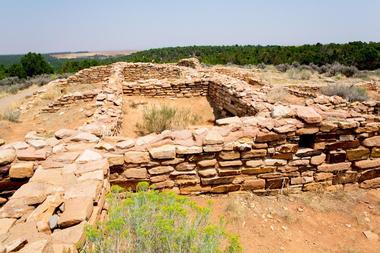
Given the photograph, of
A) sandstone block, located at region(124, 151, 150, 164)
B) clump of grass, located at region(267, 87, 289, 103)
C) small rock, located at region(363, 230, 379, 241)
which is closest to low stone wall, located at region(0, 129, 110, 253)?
sandstone block, located at region(124, 151, 150, 164)

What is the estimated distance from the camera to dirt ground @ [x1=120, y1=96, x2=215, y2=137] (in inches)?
270

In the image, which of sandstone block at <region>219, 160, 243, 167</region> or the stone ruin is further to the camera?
sandstone block at <region>219, 160, 243, 167</region>

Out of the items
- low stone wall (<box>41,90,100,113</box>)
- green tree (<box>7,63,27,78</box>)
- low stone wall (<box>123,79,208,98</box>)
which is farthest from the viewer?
green tree (<box>7,63,27,78</box>)

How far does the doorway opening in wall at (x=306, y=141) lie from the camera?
3.87 m

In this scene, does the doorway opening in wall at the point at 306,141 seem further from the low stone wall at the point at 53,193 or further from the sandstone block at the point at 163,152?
the low stone wall at the point at 53,193

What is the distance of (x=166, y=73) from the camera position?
1421 cm

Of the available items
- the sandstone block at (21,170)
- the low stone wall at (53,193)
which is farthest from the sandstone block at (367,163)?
the sandstone block at (21,170)

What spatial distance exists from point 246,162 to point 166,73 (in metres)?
11.2

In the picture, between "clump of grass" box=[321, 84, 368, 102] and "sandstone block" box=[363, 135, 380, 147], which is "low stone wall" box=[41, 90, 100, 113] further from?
"clump of grass" box=[321, 84, 368, 102]

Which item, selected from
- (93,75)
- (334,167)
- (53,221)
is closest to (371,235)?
(334,167)

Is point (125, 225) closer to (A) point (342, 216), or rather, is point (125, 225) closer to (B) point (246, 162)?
(B) point (246, 162)

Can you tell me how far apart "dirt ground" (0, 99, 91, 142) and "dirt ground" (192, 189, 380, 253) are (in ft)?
15.6

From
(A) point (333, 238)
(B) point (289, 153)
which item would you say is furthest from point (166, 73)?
(A) point (333, 238)

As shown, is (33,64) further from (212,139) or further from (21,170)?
(212,139)
